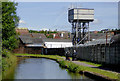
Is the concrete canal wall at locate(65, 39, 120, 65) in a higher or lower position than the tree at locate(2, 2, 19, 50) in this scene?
lower

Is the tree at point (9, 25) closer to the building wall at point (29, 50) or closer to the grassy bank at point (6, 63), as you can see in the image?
the grassy bank at point (6, 63)

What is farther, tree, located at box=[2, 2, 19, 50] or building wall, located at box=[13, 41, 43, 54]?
building wall, located at box=[13, 41, 43, 54]

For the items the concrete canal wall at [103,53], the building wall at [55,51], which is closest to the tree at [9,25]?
the concrete canal wall at [103,53]

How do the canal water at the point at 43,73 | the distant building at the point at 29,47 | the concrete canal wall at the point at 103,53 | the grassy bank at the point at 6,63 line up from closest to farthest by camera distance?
the canal water at the point at 43,73
the grassy bank at the point at 6,63
the concrete canal wall at the point at 103,53
the distant building at the point at 29,47

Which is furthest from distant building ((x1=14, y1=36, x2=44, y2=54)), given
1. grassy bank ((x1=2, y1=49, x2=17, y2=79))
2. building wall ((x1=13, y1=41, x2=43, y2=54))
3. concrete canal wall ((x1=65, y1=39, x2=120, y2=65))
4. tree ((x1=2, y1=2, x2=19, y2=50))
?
grassy bank ((x1=2, y1=49, x2=17, y2=79))

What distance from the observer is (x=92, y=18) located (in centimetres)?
6738

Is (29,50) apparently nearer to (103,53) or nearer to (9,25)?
(9,25)

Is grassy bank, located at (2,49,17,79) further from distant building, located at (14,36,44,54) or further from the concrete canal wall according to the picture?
distant building, located at (14,36,44,54)

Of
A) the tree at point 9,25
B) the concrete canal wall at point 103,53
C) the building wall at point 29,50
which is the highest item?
the tree at point 9,25

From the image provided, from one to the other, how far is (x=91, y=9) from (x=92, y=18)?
266 cm

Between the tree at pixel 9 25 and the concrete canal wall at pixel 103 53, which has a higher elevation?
the tree at pixel 9 25

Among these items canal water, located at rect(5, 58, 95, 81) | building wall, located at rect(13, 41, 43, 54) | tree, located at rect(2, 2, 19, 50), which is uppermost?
tree, located at rect(2, 2, 19, 50)

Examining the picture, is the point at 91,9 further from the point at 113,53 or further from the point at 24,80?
the point at 24,80

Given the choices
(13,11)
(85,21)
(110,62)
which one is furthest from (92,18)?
(110,62)
